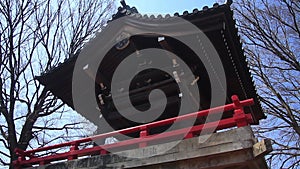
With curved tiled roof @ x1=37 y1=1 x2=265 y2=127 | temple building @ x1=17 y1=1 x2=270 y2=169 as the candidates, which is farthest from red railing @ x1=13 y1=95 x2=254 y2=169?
curved tiled roof @ x1=37 y1=1 x2=265 y2=127

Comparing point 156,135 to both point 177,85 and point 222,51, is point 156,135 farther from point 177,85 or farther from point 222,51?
point 222,51

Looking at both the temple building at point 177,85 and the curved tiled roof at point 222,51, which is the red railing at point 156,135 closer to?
the temple building at point 177,85

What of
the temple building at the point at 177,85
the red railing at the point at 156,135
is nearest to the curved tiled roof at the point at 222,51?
the temple building at the point at 177,85

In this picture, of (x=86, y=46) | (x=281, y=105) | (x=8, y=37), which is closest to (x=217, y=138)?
(x=86, y=46)

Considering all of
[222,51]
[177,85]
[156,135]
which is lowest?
[156,135]

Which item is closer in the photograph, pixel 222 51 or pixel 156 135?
pixel 156 135

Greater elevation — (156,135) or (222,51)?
(222,51)

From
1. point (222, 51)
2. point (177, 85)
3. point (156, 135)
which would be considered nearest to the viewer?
point (156, 135)

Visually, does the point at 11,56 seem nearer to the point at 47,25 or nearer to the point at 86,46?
the point at 47,25

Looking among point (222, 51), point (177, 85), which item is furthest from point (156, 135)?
point (222, 51)

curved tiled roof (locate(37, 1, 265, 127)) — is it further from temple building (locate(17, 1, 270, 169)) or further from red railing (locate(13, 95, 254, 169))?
red railing (locate(13, 95, 254, 169))

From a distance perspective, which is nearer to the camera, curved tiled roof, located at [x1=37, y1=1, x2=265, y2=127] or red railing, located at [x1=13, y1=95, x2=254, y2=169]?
red railing, located at [x1=13, y1=95, x2=254, y2=169]

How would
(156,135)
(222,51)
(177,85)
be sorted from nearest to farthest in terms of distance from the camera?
(156,135) < (222,51) < (177,85)

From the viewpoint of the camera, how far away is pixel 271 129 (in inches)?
517
